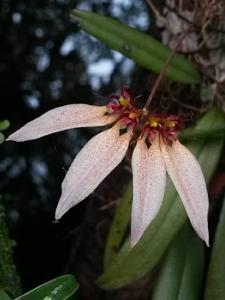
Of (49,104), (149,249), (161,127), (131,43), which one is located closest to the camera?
(161,127)

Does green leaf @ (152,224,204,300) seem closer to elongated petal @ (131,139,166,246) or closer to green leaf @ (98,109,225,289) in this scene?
green leaf @ (98,109,225,289)

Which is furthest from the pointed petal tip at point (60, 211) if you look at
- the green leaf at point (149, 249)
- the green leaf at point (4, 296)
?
the green leaf at point (149, 249)

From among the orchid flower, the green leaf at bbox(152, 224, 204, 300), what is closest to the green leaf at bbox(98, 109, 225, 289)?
the green leaf at bbox(152, 224, 204, 300)

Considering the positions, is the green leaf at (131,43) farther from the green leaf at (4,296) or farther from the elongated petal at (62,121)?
the green leaf at (4,296)

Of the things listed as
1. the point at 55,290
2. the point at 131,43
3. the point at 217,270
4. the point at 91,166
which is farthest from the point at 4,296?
the point at 131,43

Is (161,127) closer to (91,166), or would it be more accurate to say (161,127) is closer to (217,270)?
(91,166)
